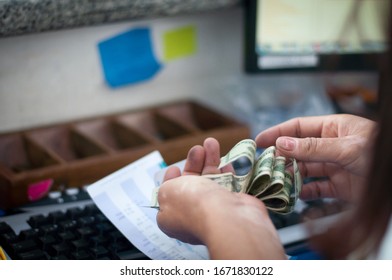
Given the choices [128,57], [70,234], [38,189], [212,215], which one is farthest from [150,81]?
[212,215]

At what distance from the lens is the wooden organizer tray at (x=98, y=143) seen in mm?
832

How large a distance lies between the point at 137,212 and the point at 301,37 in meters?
0.47

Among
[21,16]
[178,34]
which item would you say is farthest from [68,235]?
[178,34]

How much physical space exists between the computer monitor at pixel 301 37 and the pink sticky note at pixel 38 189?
0.40 m

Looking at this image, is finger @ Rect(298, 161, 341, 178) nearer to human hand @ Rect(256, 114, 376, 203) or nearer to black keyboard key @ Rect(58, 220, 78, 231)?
human hand @ Rect(256, 114, 376, 203)

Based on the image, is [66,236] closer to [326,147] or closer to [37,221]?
[37,221]

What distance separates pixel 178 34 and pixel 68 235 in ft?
1.60

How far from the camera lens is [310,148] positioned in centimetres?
67

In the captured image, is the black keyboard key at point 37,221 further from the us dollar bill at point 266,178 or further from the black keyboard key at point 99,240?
the us dollar bill at point 266,178

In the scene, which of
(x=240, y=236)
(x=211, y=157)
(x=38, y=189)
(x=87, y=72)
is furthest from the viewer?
(x=87, y=72)

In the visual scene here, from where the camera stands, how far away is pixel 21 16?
32.7 inches

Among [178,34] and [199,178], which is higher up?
[178,34]

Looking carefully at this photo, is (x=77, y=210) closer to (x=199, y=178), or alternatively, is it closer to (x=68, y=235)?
(x=68, y=235)

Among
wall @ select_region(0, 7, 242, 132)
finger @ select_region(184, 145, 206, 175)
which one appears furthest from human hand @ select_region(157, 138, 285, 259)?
wall @ select_region(0, 7, 242, 132)
